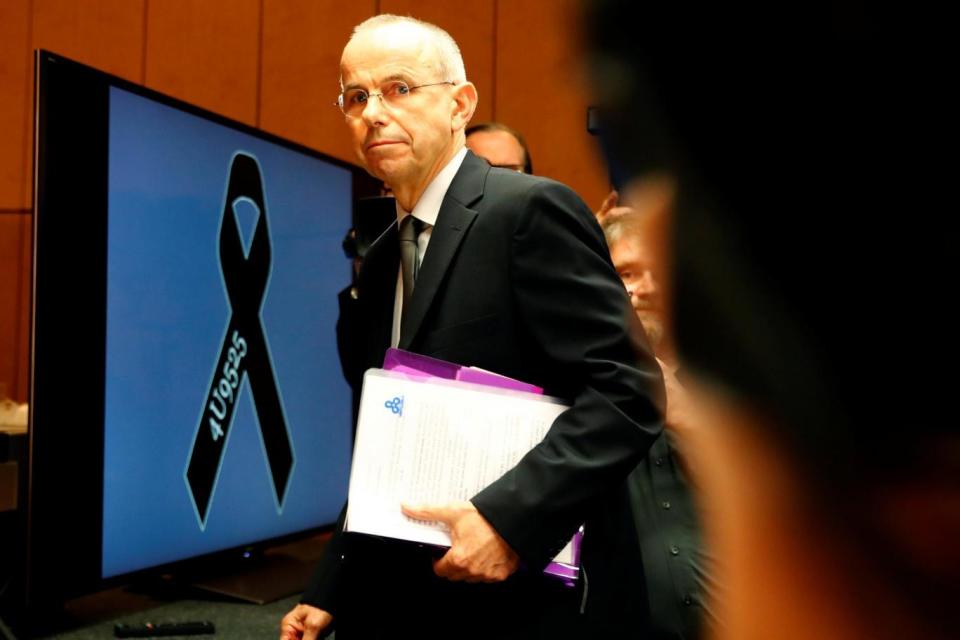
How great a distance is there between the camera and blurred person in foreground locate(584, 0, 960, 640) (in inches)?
8.7

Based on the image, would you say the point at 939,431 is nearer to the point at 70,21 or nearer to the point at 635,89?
the point at 635,89

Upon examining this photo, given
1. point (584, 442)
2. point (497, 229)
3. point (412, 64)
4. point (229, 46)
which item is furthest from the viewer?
point (229, 46)

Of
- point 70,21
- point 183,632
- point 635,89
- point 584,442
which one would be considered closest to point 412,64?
point 584,442

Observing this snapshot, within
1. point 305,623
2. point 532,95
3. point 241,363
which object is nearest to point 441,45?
point 305,623

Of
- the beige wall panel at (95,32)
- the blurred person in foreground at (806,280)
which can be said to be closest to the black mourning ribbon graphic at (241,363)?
the beige wall panel at (95,32)

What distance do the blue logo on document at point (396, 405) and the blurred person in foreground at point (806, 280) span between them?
0.87m

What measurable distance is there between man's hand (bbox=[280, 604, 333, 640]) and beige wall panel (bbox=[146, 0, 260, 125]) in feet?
9.05

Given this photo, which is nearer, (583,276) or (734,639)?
(734,639)

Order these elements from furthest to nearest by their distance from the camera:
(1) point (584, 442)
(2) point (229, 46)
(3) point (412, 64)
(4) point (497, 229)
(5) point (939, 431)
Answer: (2) point (229, 46) → (3) point (412, 64) → (4) point (497, 229) → (1) point (584, 442) → (5) point (939, 431)

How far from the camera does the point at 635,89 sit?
0.79 feet

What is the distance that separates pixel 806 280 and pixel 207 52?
3.91 metres

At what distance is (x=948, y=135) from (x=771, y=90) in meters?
0.04

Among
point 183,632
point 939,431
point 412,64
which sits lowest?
point 183,632

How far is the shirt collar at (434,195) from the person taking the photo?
1.31m
